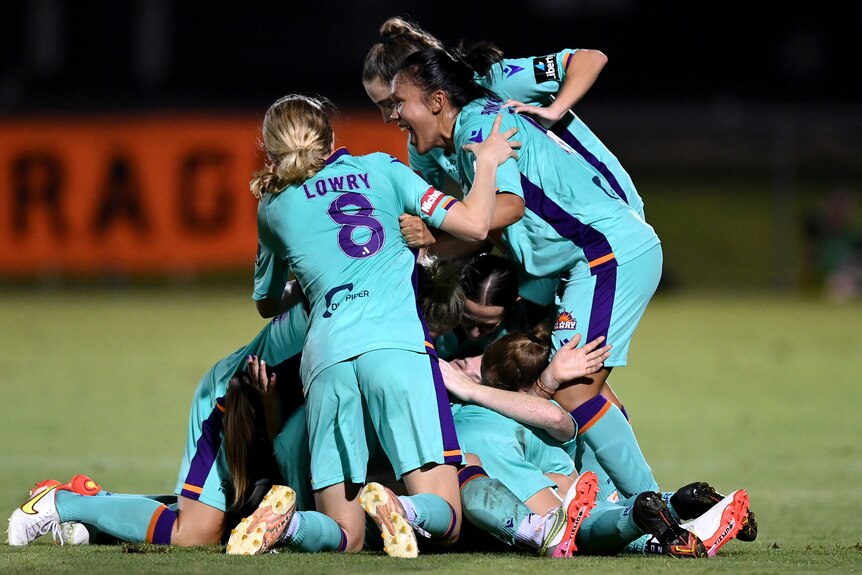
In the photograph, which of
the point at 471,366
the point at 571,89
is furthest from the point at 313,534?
the point at 571,89

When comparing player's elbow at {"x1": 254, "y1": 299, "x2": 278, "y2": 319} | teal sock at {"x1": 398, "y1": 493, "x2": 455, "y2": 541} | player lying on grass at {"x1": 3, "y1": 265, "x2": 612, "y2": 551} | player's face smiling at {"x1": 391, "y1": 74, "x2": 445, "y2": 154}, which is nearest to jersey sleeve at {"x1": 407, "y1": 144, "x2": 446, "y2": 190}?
player's face smiling at {"x1": 391, "y1": 74, "x2": 445, "y2": 154}

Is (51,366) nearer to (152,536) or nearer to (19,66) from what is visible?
(152,536)

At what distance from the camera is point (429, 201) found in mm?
5055

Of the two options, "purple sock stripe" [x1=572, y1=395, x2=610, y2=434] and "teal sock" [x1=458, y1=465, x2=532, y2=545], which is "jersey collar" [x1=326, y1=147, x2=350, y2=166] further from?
"purple sock stripe" [x1=572, y1=395, x2=610, y2=434]

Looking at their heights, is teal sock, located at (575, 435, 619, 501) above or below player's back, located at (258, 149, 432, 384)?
below

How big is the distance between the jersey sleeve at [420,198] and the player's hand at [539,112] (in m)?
0.81

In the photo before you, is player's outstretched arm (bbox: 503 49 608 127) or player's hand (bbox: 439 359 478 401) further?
player's outstretched arm (bbox: 503 49 608 127)

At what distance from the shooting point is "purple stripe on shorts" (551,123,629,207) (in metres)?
5.88

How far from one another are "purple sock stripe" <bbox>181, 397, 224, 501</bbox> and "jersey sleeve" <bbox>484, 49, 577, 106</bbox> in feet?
6.36

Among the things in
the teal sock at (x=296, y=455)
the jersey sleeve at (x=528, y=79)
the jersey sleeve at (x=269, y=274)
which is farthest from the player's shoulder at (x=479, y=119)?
the teal sock at (x=296, y=455)

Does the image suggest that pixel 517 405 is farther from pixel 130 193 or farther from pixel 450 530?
pixel 130 193

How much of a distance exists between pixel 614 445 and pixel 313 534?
144 centimetres

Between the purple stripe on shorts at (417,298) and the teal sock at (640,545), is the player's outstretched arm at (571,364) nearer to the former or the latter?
the purple stripe on shorts at (417,298)

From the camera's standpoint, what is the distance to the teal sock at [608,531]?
472 centimetres
